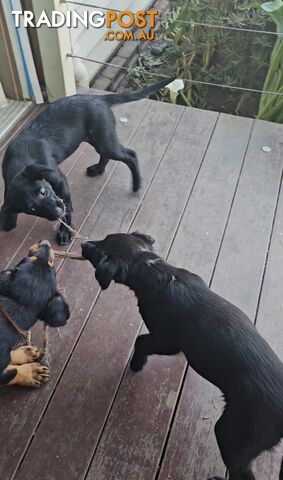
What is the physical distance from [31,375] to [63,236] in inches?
32.4

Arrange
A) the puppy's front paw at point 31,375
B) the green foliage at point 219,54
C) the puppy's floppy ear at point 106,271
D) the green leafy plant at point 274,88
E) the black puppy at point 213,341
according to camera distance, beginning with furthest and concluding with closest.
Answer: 1. the green foliage at point 219,54
2. the green leafy plant at point 274,88
3. the puppy's front paw at point 31,375
4. the puppy's floppy ear at point 106,271
5. the black puppy at point 213,341

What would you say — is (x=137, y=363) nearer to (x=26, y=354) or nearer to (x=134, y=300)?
(x=134, y=300)

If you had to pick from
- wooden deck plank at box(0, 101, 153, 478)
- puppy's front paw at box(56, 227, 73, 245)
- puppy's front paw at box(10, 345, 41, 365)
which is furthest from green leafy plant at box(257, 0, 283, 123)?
puppy's front paw at box(10, 345, 41, 365)

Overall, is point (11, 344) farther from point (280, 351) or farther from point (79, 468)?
point (280, 351)

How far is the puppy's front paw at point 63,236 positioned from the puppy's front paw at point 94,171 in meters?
0.52

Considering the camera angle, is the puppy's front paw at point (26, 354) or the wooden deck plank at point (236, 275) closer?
the wooden deck plank at point (236, 275)

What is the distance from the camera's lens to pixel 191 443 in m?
1.75

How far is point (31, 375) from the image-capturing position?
1.86m

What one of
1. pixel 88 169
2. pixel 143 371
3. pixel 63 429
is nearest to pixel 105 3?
pixel 88 169

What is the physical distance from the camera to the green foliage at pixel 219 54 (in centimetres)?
372

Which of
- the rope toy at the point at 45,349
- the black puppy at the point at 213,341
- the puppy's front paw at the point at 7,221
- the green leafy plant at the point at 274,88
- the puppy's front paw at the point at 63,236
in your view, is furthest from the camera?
the green leafy plant at the point at 274,88

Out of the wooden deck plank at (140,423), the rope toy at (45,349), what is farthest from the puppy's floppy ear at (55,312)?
the wooden deck plank at (140,423)

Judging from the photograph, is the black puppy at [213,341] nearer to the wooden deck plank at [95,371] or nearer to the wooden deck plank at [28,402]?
the wooden deck plank at [95,371]

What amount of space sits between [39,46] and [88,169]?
3.44ft
